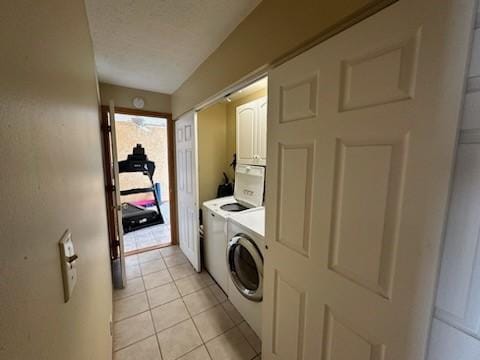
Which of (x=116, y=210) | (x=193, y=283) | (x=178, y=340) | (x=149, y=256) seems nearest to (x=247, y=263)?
(x=178, y=340)

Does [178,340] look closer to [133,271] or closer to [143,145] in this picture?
[133,271]

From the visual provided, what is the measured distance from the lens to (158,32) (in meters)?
1.50

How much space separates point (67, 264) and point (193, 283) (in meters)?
2.04

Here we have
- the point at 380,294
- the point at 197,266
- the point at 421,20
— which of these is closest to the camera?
the point at 421,20

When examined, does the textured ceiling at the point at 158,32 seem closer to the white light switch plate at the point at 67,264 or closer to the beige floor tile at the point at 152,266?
the white light switch plate at the point at 67,264

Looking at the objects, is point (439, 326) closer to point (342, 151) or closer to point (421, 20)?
point (342, 151)

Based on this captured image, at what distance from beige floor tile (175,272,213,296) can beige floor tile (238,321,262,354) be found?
2.25ft

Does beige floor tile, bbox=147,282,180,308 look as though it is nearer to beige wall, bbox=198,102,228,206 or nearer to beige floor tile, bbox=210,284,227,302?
beige floor tile, bbox=210,284,227,302

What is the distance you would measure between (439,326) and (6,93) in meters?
1.17

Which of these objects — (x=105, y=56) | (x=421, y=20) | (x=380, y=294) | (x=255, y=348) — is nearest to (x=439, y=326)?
(x=380, y=294)

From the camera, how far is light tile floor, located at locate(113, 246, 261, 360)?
152 centimetres

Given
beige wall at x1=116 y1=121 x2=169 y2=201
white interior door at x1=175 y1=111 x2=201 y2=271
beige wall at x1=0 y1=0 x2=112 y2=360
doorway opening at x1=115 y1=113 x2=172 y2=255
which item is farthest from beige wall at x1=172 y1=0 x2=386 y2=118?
beige wall at x1=116 y1=121 x2=169 y2=201

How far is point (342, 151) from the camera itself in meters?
0.81

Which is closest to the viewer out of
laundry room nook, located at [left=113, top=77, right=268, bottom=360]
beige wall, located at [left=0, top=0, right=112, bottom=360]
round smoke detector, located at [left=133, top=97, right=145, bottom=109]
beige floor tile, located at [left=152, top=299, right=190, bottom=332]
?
beige wall, located at [left=0, top=0, right=112, bottom=360]
